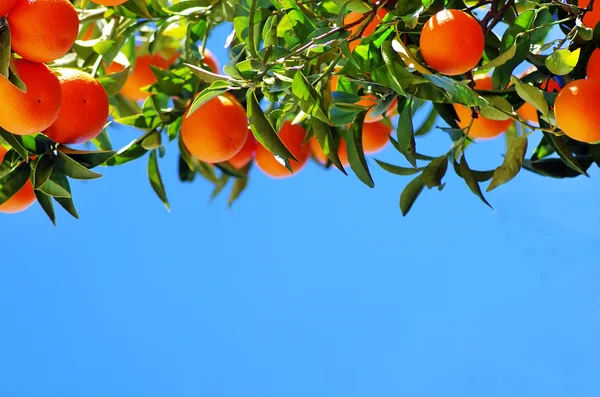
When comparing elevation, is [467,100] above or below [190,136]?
above

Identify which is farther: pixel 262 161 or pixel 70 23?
pixel 262 161

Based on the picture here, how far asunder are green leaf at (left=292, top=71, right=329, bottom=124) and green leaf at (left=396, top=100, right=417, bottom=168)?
0.11 metres

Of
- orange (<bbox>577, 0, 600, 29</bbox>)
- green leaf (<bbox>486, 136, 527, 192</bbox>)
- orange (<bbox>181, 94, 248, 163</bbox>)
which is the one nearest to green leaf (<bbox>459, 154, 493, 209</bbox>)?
green leaf (<bbox>486, 136, 527, 192</bbox>)

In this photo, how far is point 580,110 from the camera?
1.14m

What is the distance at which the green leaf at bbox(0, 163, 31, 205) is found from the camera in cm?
126

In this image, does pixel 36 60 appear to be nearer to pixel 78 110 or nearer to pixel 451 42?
pixel 78 110

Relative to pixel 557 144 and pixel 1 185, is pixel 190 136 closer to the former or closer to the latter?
pixel 1 185

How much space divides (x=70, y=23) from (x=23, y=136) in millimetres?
201

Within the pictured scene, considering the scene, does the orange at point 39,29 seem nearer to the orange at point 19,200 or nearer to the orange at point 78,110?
the orange at point 78,110

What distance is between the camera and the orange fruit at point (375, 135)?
5.28 feet

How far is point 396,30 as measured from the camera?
44.3 inches

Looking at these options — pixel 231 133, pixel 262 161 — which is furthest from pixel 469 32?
pixel 262 161

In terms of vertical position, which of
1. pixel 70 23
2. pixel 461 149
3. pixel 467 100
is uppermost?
pixel 70 23

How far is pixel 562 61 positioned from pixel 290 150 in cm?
55
